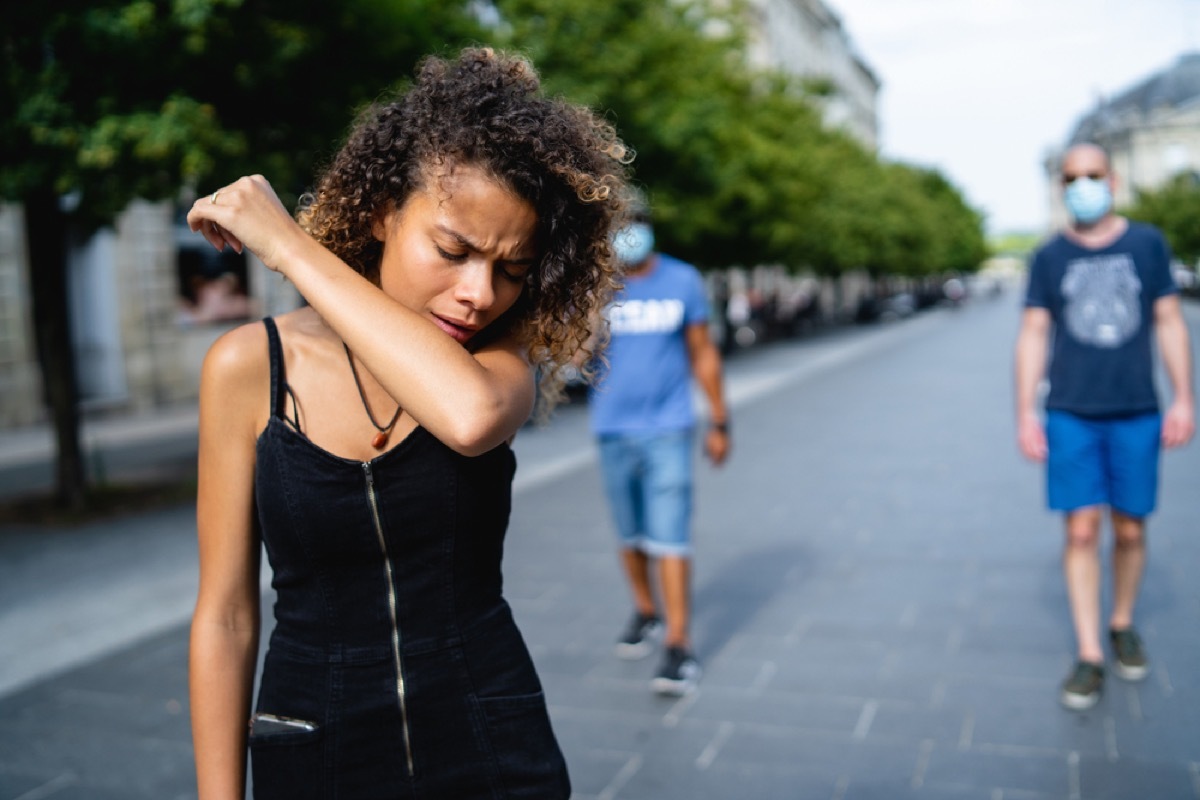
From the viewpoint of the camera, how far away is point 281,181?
29.0 feet

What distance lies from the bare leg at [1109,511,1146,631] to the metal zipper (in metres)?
3.68

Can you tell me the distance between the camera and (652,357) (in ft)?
16.3

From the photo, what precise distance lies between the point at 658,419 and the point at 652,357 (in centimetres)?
26

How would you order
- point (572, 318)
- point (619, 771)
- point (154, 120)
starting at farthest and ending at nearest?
point (154, 120) → point (619, 771) → point (572, 318)

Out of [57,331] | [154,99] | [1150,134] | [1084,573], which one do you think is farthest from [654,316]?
[1150,134]

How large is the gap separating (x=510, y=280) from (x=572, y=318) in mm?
176

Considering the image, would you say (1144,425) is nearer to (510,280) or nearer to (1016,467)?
(510,280)

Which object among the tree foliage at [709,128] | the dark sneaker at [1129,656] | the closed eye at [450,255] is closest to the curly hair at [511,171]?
the closed eye at [450,255]

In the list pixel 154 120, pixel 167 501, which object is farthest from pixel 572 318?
pixel 167 501

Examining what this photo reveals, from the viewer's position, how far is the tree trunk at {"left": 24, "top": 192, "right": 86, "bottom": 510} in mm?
9234

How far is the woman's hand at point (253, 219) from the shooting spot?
1490 mm

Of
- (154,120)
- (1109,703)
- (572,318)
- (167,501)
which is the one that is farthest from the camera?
(167,501)

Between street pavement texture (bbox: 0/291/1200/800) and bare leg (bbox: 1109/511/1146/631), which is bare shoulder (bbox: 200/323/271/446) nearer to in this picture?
street pavement texture (bbox: 0/291/1200/800)

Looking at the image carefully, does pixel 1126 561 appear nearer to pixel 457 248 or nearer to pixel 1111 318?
pixel 1111 318
